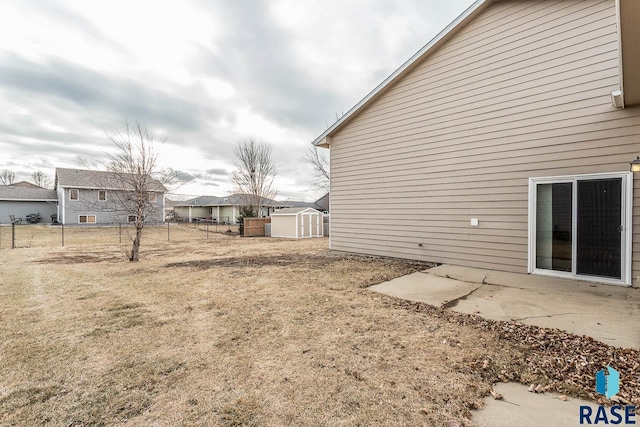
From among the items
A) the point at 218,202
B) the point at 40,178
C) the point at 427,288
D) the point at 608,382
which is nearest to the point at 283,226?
the point at 427,288

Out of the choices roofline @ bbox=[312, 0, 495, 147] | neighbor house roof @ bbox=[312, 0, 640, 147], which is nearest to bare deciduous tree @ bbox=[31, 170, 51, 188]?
neighbor house roof @ bbox=[312, 0, 640, 147]

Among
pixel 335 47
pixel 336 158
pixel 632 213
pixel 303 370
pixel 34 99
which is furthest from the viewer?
pixel 34 99

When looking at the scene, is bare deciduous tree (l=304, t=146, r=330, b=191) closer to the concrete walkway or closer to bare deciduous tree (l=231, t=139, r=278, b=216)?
bare deciduous tree (l=231, t=139, r=278, b=216)

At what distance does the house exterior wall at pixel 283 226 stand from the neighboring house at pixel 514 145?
912 centimetres

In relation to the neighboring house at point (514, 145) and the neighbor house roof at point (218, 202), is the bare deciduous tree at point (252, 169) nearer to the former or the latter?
the neighbor house roof at point (218, 202)

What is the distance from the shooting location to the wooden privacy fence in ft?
58.9

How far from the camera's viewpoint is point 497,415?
1.81 m

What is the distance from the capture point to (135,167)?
8.23m

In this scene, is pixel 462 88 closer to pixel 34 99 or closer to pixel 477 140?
pixel 477 140

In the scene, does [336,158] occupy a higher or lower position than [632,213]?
higher

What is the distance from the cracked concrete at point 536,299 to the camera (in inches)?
124

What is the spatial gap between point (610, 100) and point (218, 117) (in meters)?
16.2

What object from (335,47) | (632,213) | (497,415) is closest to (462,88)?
(632,213)

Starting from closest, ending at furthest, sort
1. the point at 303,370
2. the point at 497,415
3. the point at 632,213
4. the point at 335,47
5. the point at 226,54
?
the point at 497,415, the point at 303,370, the point at 632,213, the point at 226,54, the point at 335,47
